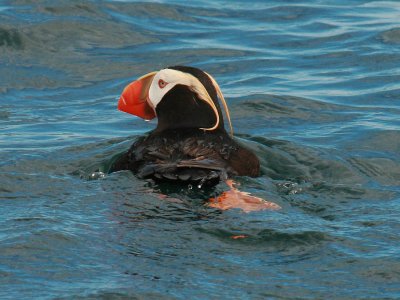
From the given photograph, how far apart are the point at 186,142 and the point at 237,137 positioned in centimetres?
189

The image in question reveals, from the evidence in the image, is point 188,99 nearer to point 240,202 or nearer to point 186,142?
point 186,142

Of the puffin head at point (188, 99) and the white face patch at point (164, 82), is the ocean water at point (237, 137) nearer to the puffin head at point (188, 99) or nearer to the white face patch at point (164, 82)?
the puffin head at point (188, 99)

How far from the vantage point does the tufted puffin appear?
6445 mm

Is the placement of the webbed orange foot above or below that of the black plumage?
below

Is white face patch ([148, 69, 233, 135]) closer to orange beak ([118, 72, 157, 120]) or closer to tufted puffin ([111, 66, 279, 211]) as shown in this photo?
tufted puffin ([111, 66, 279, 211])

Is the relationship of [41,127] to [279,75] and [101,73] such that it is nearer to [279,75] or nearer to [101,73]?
[101,73]

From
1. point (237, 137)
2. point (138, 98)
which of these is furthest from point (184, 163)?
point (237, 137)

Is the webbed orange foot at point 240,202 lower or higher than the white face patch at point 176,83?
lower

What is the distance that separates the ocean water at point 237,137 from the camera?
531cm

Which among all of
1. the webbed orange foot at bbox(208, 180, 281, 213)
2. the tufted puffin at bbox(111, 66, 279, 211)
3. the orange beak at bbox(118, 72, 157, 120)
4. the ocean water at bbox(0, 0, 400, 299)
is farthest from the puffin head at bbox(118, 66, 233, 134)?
the webbed orange foot at bbox(208, 180, 281, 213)

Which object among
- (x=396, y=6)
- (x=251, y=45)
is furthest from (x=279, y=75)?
(x=396, y=6)

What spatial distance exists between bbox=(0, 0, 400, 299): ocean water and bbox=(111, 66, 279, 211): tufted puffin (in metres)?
0.13

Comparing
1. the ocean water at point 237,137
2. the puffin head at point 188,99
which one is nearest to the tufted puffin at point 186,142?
the puffin head at point 188,99

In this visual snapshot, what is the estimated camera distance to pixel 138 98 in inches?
307
